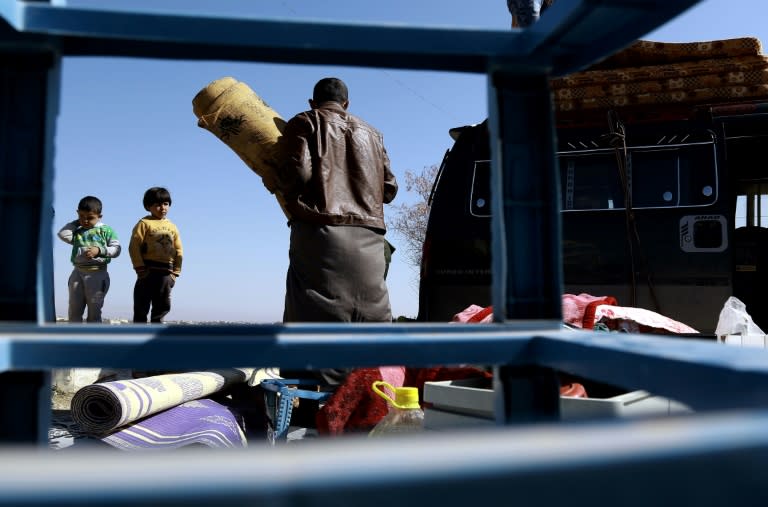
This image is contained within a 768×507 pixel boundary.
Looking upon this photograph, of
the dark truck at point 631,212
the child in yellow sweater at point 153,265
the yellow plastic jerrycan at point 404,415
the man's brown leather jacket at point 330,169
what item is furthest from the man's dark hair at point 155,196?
the yellow plastic jerrycan at point 404,415

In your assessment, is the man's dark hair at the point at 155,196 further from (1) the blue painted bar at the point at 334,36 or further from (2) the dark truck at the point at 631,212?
(1) the blue painted bar at the point at 334,36

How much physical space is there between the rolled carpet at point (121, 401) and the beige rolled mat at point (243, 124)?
131 centimetres

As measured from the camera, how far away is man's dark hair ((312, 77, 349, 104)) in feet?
11.9

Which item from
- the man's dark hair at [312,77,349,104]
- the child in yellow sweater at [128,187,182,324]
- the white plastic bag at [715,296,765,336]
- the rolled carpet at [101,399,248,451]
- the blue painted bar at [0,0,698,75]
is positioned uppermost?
the man's dark hair at [312,77,349,104]

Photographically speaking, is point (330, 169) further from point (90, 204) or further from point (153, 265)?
point (90, 204)

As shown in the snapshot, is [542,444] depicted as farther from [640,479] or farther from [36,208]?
[36,208]

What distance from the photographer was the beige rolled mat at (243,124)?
11.9 ft

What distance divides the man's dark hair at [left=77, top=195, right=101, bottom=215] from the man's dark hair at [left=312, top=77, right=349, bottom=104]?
8.99ft

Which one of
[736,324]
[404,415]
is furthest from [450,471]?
[736,324]

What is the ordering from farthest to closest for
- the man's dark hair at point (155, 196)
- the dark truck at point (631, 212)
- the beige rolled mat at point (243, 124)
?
the man's dark hair at point (155, 196) < the beige rolled mat at point (243, 124) < the dark truck at point (631, 212)

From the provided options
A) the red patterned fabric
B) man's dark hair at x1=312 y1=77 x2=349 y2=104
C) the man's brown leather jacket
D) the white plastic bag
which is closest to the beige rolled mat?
the man's brown leather jacket

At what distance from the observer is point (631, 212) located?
3.46 m

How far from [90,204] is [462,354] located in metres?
5.06

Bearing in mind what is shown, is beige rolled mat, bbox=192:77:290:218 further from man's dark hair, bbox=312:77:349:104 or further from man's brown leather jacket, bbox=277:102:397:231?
man's dark hair, bbox=312:77:349:104
